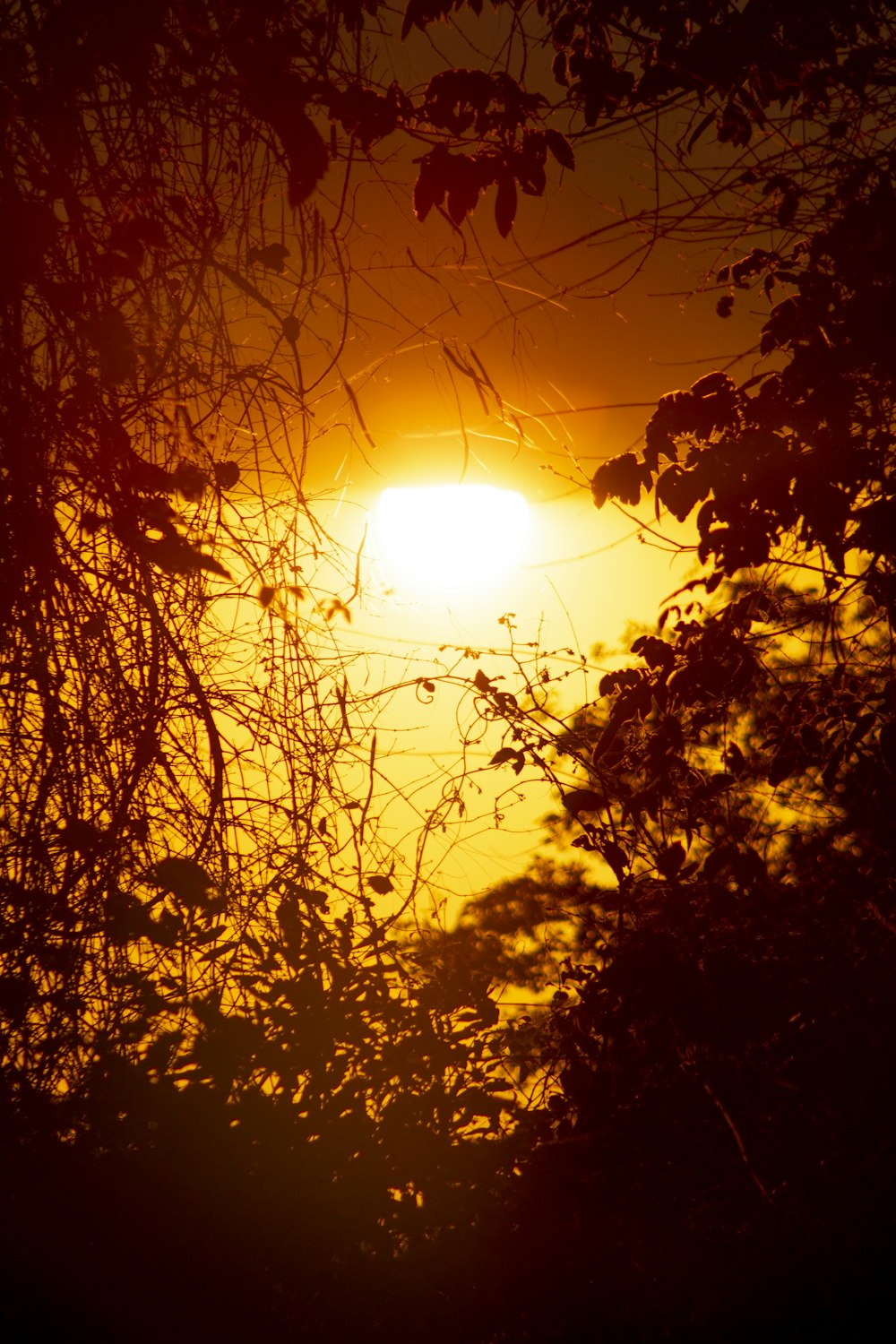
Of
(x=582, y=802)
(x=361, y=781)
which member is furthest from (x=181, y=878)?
(x=582, y=802)

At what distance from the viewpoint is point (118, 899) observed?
1845 millimetres

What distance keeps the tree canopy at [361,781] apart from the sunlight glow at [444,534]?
156 mm

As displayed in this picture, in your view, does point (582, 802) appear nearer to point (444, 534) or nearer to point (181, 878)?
point (444, 534)

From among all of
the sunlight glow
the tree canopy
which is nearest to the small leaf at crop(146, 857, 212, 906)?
the tree canopy

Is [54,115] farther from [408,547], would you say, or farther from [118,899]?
[118,899]

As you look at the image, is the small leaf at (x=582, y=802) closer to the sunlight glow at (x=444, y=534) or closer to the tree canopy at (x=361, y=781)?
the tree canopy at (x=361, y=781)

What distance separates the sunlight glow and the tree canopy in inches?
6.1

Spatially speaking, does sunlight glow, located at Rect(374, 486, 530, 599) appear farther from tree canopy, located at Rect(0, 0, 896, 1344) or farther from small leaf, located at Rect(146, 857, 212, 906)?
small leaf, located at Rect(146, 857, 212, 906)

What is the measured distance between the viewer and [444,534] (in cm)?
216

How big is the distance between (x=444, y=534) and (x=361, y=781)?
1.88 ft

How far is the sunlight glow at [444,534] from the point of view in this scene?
2125mm

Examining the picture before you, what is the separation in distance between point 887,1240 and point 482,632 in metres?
1.93

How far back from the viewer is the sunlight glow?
2.12m

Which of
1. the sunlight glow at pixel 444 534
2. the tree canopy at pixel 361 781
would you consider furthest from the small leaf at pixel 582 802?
the sunlight glow at pixel 444 534
